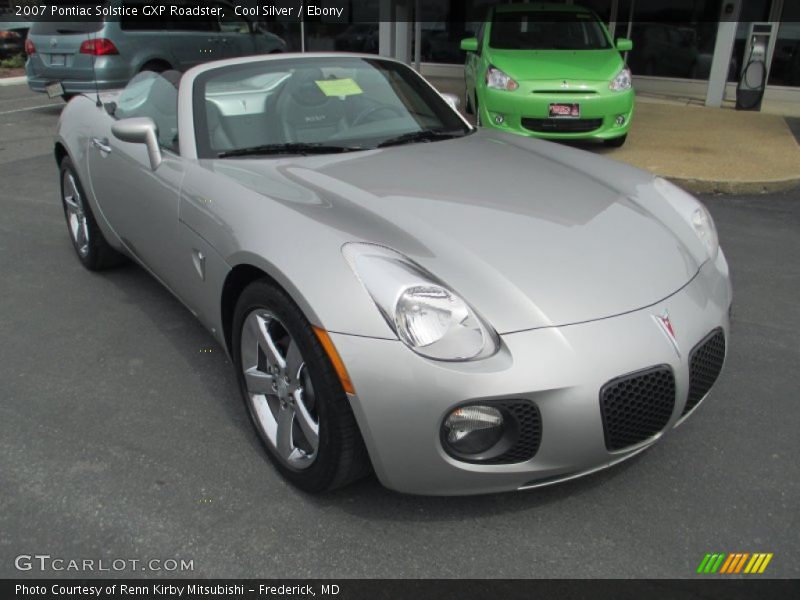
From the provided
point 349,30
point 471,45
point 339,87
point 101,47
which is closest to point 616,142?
point 471,45

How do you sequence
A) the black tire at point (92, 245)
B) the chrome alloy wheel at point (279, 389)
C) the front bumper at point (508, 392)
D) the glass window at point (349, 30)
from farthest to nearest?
the glass window at point (349, 30), the black tire at point (92, 245), the chrome alloy wheel at point (279, 389), the front bumper at point (508, 392)

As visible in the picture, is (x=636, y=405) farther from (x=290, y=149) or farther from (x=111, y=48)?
(x=111, y=48)

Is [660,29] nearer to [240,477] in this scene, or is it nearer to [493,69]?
[493,69]

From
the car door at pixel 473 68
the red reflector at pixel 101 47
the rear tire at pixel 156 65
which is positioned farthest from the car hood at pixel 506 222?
the rear tire at pixel 156 65

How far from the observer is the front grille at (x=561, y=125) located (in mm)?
7211

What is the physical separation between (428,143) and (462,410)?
1744 mm

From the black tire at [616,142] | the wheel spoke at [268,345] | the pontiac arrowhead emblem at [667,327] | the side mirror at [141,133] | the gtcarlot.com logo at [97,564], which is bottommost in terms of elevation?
the gtcarlot.com logo at [97,564]

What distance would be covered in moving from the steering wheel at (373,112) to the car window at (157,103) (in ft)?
2.78

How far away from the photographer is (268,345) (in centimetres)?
238

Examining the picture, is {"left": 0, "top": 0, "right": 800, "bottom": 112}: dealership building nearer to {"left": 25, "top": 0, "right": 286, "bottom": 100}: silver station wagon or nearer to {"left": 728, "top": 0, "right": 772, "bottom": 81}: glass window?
{"left": 728, "top": 0, "right": 772, "bottom": 81}: glass window

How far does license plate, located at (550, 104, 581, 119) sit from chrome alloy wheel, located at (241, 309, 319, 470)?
18.1ft

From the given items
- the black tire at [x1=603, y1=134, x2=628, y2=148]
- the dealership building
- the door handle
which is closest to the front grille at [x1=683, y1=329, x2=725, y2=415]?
the door handle

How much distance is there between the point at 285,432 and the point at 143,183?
1537mm

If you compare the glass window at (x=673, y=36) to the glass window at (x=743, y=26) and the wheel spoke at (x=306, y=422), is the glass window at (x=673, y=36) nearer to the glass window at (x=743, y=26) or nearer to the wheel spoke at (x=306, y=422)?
the glass window at (x=743, y=26)
